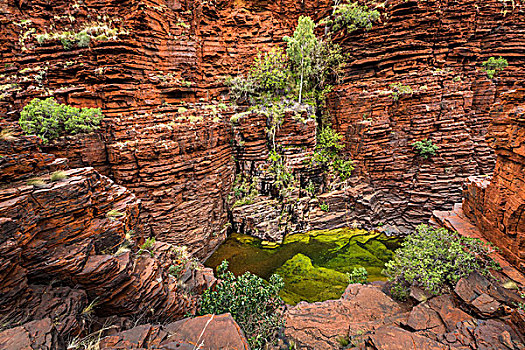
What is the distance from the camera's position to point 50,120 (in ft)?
27.8

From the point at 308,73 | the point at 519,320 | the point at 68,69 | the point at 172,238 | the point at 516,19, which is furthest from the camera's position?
the point at 308,73

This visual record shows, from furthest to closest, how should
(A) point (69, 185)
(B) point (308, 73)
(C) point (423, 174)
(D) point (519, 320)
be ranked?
1. (B) point (308, 73)
2. (C) point (423, 174)
3. (D) point (519, 320)
4. (A) point (69, 185)

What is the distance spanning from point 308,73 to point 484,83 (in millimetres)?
12944

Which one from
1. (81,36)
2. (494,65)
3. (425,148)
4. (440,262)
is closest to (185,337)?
(440,262)

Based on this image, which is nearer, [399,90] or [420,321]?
[420,321]

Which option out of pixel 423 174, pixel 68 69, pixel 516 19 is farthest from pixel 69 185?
pixel 516 19

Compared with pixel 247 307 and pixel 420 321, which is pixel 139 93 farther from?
pixel 420 321

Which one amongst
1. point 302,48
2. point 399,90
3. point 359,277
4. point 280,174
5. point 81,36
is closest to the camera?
point 81,36

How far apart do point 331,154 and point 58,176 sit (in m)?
16.6

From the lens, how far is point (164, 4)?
12.2m

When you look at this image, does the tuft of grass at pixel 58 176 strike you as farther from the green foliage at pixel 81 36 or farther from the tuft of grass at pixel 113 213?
the green foliage at pixel 81 36

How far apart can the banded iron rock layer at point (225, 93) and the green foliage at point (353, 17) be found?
22.6 inches

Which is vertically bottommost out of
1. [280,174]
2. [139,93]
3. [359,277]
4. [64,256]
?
[359,277]

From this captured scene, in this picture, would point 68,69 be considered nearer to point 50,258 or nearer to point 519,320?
point 50,258
